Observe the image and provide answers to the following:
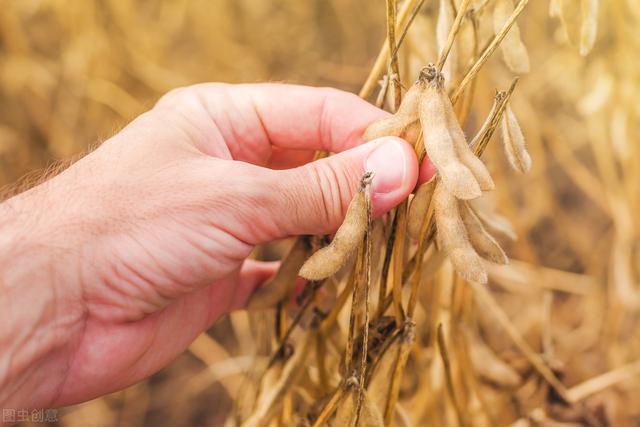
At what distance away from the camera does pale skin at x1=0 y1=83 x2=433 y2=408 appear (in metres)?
0.59

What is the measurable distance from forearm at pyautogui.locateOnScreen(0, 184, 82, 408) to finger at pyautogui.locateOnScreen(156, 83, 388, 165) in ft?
0.69

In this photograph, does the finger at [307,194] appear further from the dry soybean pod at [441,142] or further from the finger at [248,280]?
the finger at [248,280]

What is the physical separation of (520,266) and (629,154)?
28 centimetres

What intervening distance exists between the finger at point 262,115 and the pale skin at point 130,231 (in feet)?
0.12

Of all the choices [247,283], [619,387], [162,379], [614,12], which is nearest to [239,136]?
[247,283]

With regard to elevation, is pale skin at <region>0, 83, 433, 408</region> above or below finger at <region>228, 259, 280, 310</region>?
above

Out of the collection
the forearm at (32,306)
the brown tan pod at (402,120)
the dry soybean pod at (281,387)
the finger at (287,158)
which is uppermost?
the brown tan pod at (402,120)

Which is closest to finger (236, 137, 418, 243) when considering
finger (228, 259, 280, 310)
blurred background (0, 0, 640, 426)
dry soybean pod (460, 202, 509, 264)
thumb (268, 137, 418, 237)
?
thumb (268, 137, 418, 237)

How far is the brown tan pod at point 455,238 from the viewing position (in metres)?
0.50

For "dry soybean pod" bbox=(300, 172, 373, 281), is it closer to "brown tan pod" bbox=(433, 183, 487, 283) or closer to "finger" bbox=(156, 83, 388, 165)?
"brown tan pod" bbox=(433, 183, 487, 283)

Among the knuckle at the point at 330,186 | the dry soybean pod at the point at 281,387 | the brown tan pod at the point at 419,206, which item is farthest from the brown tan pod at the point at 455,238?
the dry soybean pod at the point at 281,387

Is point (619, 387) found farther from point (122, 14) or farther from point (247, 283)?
point (122, 14)

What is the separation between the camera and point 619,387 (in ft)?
3.11

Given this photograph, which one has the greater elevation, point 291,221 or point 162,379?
point 291,221
